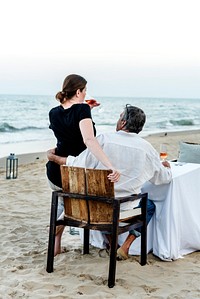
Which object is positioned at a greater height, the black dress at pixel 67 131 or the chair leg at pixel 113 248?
the black dress at pixel 67 131

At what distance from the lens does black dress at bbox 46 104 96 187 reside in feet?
11.3

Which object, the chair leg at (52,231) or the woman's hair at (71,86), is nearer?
the chair leg at (52,231)

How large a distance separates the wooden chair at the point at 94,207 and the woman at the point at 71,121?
0.25 metres

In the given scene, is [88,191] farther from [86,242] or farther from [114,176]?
[86,242]

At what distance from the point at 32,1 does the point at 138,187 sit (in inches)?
485

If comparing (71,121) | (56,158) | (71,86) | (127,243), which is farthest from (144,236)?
(71,86)

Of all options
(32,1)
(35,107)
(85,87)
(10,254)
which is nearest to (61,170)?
(85,87)

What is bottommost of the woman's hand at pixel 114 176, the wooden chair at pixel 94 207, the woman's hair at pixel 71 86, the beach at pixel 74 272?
the beach at pixel 74 272

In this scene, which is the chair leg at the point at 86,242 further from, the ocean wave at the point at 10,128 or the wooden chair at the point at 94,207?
the ocean wave at the point at 10,128

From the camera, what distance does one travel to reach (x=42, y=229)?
15.1 ft

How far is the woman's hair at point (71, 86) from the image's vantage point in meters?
3.53

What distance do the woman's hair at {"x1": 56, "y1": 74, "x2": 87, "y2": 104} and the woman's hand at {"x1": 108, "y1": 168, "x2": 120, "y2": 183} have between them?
722 mm

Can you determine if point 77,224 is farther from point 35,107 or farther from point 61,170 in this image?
point 35,107

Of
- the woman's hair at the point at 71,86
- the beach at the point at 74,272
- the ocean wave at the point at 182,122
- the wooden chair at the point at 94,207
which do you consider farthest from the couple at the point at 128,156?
the ocean wave at the point at 182,122
